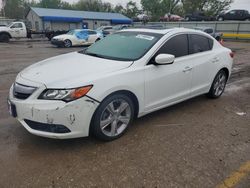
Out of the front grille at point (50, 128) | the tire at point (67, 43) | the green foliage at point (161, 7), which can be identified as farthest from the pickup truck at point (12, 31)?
the green foliage at point (161, 7)

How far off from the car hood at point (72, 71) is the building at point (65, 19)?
38393 millimetres

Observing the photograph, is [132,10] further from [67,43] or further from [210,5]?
[67,43]

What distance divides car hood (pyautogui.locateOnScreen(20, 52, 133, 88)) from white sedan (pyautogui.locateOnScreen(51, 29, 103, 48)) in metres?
15.5

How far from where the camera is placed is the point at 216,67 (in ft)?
16.5

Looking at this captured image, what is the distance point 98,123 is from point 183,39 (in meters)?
2.30

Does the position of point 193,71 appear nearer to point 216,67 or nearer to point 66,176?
point 216,67

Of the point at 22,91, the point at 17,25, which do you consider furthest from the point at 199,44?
the point at 17,25

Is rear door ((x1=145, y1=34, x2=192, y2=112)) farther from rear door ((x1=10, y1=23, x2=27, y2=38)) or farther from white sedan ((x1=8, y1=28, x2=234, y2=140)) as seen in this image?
rear door ((x1=10, y1=23, x2=27, y2=38))

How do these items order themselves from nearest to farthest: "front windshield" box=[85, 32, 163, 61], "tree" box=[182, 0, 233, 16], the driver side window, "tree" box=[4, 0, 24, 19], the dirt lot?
1. the dirt lot
2. "front windshield" box=[85, 32, 163, 61]
3. the driver side window
4. "tree" box=[182, 0, 233, 16]
5. "tree" box=[4, 0, 24, 19]

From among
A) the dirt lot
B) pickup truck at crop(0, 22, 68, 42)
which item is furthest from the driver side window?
pickup truck at crop(0, 22, 68, 42)

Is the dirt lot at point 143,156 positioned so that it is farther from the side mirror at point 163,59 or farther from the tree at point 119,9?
the tree at point 119,9

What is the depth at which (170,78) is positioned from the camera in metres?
3.97

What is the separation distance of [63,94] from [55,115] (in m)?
0.27

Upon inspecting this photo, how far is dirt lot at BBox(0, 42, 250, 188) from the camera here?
2662mm
